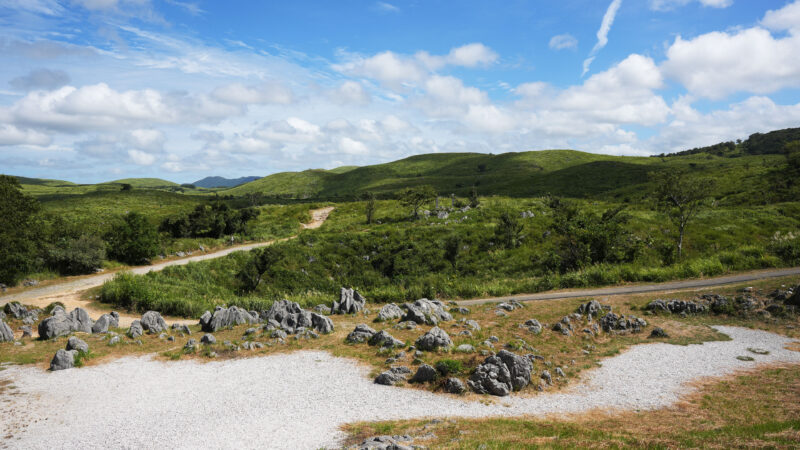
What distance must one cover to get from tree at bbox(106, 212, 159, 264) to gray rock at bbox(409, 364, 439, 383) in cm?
3444

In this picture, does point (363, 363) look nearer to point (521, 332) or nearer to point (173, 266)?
point (521, 332)

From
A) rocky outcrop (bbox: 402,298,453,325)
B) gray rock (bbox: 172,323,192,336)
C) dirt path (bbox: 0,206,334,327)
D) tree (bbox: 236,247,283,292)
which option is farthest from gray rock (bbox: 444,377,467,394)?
tree (bbox: 236,247,283,292)

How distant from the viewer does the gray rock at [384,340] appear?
63.7 feet

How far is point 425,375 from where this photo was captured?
15.8 m

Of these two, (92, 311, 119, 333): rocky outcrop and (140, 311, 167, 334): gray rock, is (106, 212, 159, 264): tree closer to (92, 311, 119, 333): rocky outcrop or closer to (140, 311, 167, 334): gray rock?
(92, 311, 119, 333): rocky outcrop

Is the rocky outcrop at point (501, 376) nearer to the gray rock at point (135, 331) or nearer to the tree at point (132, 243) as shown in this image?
the gray rock at point (135, 331)

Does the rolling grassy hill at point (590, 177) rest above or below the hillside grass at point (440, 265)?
above

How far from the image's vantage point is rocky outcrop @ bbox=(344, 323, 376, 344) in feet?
66.7

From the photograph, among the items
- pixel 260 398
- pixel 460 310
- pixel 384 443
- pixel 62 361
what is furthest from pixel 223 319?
pixel 384 443

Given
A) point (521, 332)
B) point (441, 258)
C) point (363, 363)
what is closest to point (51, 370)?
point (363, 363)

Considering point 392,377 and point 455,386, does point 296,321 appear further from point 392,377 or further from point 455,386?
point 455,386

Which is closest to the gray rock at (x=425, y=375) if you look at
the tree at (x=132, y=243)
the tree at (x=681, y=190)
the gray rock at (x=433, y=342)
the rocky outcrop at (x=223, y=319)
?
the gray rock at (x=433, y=342)

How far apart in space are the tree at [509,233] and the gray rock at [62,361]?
38.6m

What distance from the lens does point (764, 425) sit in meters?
10.8
